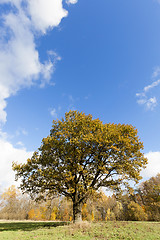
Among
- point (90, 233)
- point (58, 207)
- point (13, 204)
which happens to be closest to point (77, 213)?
point (90, 233)

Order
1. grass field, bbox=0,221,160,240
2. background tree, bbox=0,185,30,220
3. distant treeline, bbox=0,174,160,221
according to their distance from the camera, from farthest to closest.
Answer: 1. background tree, bbox=0,185,30,220
2. distant treeline, bbox=0,174,160,221
3. grass field, bbox=0,221,160,240

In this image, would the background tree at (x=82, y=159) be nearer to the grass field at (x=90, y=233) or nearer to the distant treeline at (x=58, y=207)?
the grass field at (x=90, y=233)

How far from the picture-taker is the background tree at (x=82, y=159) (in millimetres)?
15820

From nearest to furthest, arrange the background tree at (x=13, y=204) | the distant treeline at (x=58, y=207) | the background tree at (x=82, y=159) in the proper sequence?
the background tree at (x=82, y=159), the distant treeline at (x=58, y=207), the background tree at (x=13, y=204)

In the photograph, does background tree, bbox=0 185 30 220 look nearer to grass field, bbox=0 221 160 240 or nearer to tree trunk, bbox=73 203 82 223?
tree trunk, bbox=73 203 82 223

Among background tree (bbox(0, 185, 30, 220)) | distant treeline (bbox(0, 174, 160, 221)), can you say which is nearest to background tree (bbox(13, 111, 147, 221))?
distant treeline (bbox(0, 174, 160, 221))

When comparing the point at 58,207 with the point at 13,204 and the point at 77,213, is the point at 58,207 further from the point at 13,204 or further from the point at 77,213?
the point at 77,213

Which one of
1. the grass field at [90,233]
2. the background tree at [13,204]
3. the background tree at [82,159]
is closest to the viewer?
the grass field at [90,233]

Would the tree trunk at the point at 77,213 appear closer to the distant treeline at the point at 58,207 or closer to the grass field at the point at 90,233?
the grass field at the point at 90,233

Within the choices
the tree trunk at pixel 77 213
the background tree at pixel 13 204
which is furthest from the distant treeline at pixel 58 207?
the tree trunk at pixel 77 213

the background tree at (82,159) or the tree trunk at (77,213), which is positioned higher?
the background tree at (82,159)

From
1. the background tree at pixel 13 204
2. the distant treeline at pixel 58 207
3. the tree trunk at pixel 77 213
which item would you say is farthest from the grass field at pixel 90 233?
the background tree at pixel 13 204

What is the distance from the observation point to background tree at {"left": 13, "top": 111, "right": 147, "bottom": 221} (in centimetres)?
1582

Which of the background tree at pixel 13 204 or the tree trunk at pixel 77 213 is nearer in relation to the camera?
the tree trunk at pixel 77 213
